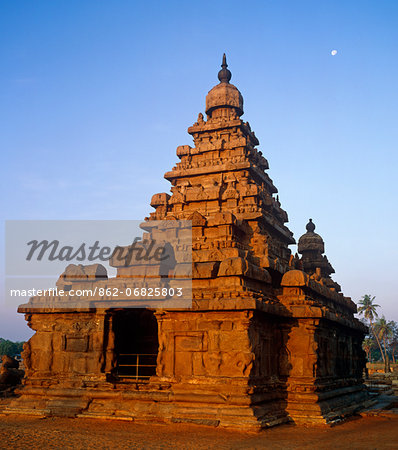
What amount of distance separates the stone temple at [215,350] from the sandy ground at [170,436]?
0.46m

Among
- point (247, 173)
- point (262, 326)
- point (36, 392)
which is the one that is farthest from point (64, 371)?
point (247, 173)

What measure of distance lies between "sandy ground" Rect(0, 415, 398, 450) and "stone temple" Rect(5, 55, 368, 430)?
0.46 meters

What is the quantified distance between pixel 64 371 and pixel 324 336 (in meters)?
8.13

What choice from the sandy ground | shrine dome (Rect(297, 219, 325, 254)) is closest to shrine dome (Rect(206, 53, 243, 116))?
shrine dome (Rect(297, 219, 325, 254))

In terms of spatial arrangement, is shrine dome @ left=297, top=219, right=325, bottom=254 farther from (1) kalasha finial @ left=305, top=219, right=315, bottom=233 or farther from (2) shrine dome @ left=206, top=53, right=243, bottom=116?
(2) shrine dome @ left=206, top=53, right=243, bottom=116

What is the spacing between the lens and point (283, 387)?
43.8ft

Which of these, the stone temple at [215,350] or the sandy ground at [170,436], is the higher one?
A: the stone temple at [215,350]

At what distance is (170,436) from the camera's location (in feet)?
34.5

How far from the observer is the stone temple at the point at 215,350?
11891 millimetres

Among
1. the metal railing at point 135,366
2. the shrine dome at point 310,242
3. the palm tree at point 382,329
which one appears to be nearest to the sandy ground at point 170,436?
the metal railing at point 135,366

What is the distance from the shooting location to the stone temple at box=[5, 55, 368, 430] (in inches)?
468

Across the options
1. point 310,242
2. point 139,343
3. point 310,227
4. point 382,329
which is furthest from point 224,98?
point 382,329

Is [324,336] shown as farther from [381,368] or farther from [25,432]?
[381,368]

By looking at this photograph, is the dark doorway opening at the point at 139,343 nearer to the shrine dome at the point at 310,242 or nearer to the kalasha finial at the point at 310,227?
the shrine dome at the point at 310,242
